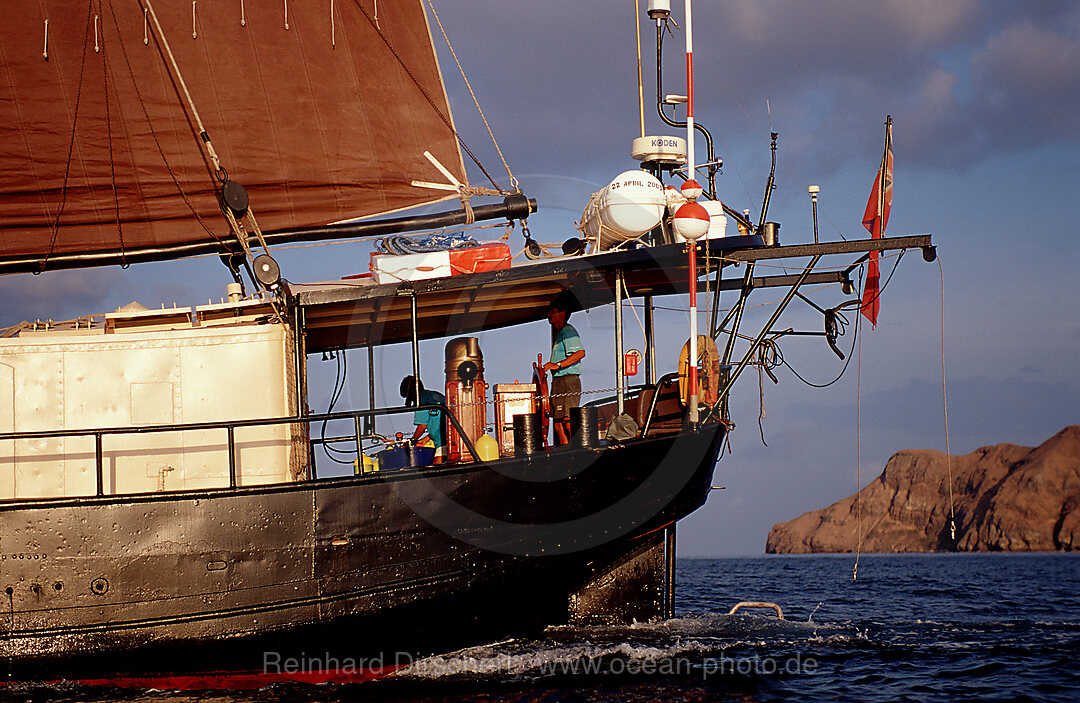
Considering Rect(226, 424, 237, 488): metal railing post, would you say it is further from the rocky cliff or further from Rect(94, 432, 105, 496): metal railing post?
the rocky cliff

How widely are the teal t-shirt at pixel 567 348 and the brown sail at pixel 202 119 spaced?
130 inches

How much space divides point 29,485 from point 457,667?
4.14 metres

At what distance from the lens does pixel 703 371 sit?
31.5 ft

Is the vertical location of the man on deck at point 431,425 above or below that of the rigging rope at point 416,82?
below

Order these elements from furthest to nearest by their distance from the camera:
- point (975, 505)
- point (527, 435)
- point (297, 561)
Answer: point (975, 505) → point (527, 435) → point (297, 561)

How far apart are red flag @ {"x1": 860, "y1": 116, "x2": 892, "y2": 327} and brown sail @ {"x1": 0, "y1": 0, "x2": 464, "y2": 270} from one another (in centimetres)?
512

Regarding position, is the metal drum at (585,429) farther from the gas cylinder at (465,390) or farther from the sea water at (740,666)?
the sea water at (740,666)

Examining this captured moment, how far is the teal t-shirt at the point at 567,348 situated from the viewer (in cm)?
998

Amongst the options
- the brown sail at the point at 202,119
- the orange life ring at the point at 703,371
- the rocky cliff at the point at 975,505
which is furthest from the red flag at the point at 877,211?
the rocky cliff at the point at 975,505

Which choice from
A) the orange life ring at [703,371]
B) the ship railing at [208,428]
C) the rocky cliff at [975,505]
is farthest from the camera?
the rocky cliff at [975,505]

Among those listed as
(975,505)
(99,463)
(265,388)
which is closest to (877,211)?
(265,388)

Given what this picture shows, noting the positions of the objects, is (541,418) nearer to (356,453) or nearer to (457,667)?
(356,453)

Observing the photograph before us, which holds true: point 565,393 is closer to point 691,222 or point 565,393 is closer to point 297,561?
point 691,222

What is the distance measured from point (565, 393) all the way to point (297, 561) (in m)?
3.04
